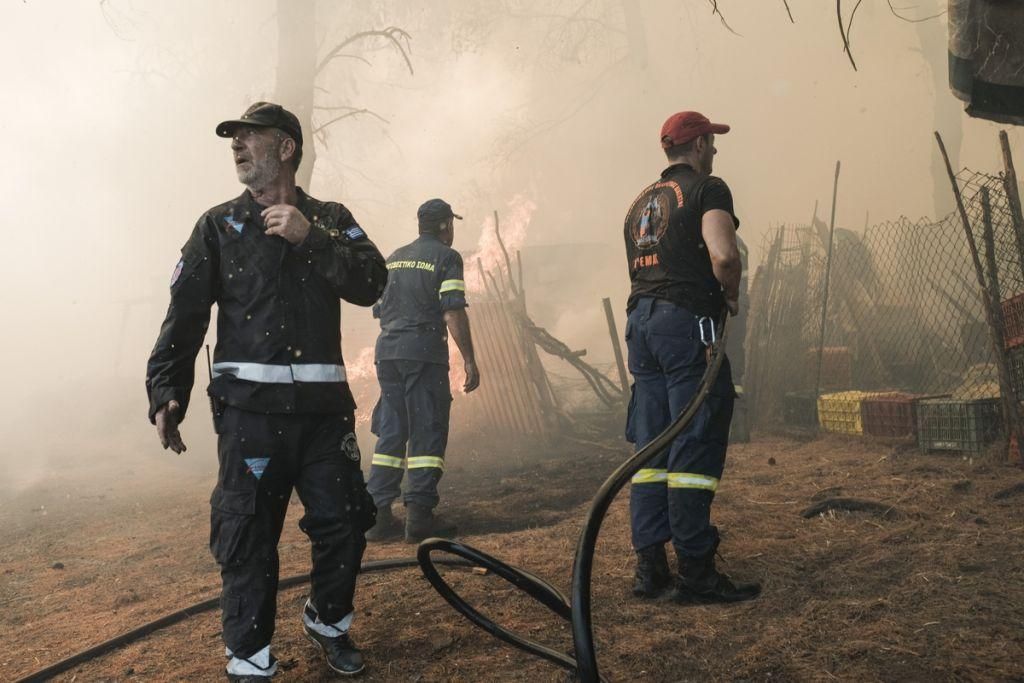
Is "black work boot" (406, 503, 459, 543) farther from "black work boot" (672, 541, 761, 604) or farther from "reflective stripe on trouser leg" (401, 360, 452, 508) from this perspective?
"black work boot" (672, 541, 761, 604)

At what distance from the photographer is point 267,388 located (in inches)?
121

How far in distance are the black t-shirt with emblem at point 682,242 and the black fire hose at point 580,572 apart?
8.7 inches

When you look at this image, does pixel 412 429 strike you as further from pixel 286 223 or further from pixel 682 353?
pixel 286 223

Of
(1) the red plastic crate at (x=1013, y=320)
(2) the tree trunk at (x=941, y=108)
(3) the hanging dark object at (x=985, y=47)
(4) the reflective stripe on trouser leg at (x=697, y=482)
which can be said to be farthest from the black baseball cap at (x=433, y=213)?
(2) the tree trunk at (x=941, y=108)

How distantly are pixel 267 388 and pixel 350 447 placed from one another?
420mm

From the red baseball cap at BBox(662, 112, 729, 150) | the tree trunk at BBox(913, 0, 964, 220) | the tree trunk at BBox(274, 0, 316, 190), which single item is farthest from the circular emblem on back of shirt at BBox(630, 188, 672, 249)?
the tree trunk at BBox(913, 0, 964, 220)

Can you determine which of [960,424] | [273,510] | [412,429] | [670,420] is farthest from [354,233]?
[960,424]

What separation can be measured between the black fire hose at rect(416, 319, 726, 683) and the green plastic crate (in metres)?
3.94

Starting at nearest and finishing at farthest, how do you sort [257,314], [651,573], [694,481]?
[257,314] < [694,481] < [651,573]

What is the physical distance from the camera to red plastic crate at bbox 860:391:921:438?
7543mm

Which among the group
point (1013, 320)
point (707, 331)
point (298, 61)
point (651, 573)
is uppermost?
point (298, 61)

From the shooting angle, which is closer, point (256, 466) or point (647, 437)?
point (256, 466)

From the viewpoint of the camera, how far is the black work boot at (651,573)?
3.87m

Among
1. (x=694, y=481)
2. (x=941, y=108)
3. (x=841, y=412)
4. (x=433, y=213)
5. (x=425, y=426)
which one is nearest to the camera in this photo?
(x=694, y=481)
